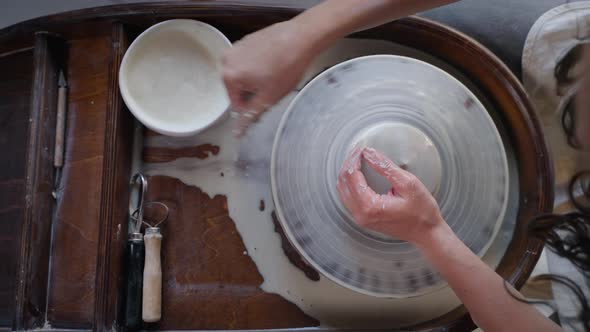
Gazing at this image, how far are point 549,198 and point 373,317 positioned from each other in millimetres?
369

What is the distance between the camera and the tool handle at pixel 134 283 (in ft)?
2.51

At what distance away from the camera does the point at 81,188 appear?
807mm

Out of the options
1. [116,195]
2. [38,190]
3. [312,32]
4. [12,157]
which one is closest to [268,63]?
[312,32]

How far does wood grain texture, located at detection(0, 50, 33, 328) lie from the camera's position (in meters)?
0.84

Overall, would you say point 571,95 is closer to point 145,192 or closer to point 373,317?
point 373,317

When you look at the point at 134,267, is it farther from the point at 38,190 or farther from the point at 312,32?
the point at 312,32

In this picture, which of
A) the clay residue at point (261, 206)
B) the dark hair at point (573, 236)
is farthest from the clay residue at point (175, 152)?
the dark hair at point (573, 236)

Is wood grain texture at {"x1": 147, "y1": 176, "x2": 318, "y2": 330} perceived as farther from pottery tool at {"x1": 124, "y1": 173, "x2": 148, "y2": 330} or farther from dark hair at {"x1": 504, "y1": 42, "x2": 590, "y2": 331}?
dark hair at {"x1": 504, "y1": 42, "x2": 590, "y2": 331}

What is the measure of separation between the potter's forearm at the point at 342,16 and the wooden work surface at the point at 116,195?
107 millimetres

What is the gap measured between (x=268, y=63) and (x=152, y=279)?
16.6 inches

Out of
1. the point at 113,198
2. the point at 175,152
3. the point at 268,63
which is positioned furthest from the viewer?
the point at 175,152

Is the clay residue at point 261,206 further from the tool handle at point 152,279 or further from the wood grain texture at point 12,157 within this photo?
the wood grain texture at point 12,157

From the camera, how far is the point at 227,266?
2.70 feet

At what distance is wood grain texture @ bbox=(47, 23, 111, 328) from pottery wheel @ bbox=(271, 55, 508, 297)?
327 millimetres
